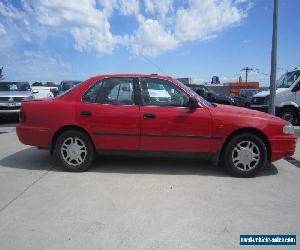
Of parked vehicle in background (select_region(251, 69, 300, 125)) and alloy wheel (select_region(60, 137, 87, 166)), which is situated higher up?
parked vehicle in background (select_region(251, 69, 300, 125))

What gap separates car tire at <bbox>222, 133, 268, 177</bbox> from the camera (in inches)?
212

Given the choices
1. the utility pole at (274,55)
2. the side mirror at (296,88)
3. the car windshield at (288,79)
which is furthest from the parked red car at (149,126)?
the car windshield at (288,79)

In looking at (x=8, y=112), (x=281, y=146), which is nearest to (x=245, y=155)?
(x=281, y=146)

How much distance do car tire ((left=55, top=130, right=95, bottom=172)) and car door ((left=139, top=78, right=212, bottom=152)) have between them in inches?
35.5

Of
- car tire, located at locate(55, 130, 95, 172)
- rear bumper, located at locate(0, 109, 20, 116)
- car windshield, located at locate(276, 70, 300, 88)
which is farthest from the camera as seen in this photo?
rear bumper, located at locate(0, 109, 20, 116)

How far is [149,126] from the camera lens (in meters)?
5.43

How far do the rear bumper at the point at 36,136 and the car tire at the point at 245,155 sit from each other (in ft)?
9.51

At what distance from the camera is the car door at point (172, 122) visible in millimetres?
5371

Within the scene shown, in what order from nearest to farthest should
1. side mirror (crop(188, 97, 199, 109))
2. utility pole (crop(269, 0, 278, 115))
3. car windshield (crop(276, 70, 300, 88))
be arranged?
side mirror (crop(188, 97, 199, 109))
utility pole (crop(269, 0, 278, 115))
car windshield (crop(276, 70, 300, 88))

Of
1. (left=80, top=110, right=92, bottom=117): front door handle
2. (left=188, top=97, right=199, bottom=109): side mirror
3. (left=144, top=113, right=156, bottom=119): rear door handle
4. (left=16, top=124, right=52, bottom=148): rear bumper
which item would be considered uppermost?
(left=188, top=97, right=199, bottom=109): side mirror

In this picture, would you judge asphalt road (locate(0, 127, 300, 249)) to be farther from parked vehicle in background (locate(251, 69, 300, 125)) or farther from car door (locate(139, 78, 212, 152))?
parked vehicle in background (locate(251, 69, 300, 125))

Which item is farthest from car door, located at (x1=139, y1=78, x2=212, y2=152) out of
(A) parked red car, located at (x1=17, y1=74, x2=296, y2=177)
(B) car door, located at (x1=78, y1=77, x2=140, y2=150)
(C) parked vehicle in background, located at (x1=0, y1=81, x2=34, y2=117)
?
(C) parked vehicle in background, located at (x1=0, y1=81, x2=34, y2=117)

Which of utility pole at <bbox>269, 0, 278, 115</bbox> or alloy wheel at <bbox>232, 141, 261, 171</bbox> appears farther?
utility pole at <bbox>269, 0, 278, 115</bbox>

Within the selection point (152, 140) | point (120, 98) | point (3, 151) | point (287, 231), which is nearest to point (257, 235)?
point (287, 231)
